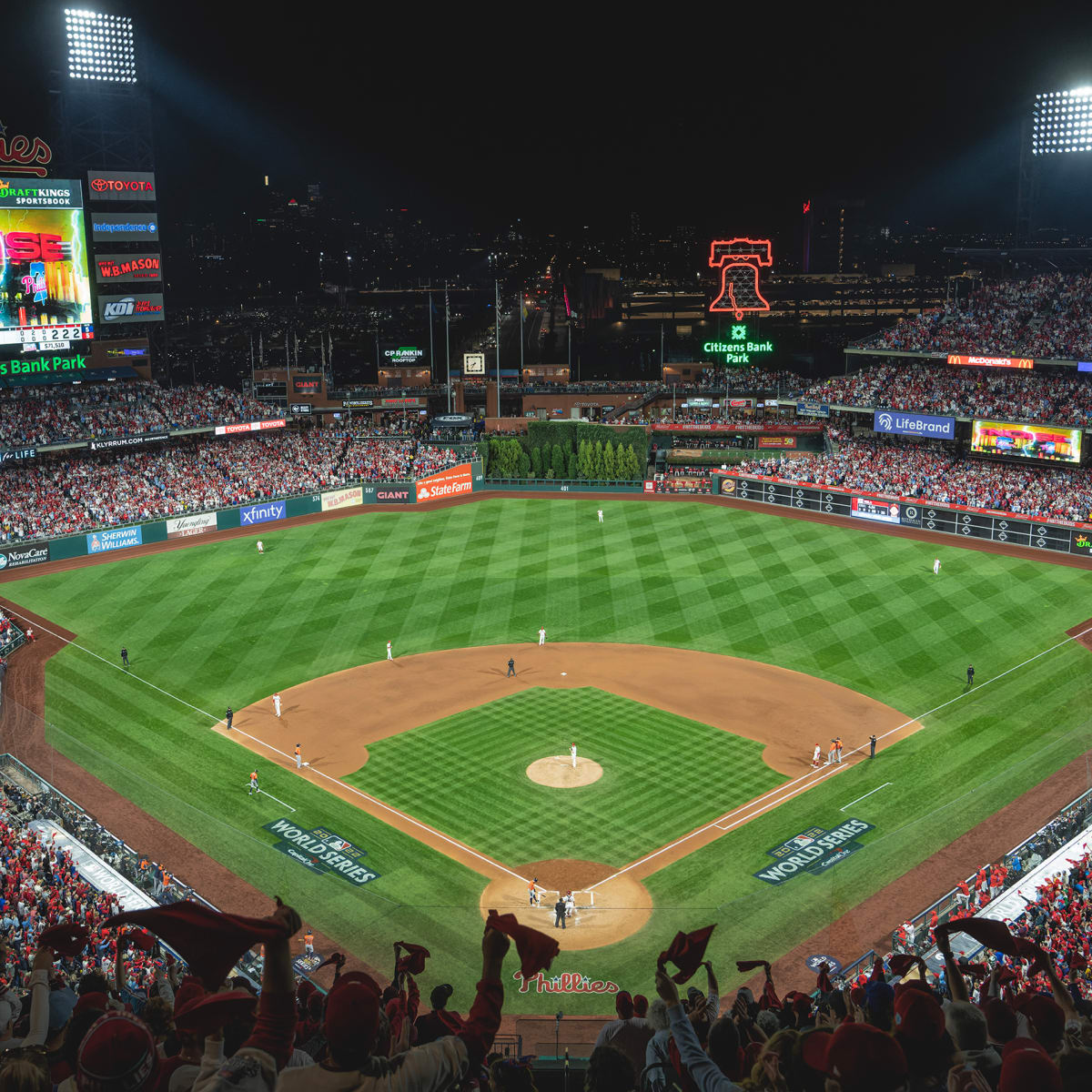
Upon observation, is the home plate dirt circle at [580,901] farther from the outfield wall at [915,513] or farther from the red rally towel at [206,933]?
the outfield wall at [915,513]

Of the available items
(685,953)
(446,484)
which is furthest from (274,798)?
(446,484)

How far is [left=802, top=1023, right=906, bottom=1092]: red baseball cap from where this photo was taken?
13.6 feet

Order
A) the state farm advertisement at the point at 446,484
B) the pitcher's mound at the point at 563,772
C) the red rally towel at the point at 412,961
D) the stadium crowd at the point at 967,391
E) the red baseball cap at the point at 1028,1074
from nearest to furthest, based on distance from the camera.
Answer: the red baseball cap at the point at 1028,1074 → the red rally towel at the point at 412,961 → the pitcher's mound at the point at 563,772 → the stadium crowd at the point at 967,391 → the state farm advertisement at the point at 446,484

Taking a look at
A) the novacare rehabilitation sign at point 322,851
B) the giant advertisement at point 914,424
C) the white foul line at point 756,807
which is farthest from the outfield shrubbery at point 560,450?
the novacare rehabilitation sign at point 322,851

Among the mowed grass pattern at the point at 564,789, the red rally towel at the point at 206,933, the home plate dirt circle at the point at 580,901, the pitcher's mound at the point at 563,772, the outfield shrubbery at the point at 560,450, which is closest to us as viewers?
the red rally towel at the point at 206,933

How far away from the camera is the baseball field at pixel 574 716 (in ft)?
82.3

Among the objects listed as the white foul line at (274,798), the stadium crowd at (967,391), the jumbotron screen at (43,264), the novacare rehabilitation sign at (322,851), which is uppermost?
the jumbotron screen at (43,264)

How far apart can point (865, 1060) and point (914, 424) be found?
6305 cm

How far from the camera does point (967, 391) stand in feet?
205

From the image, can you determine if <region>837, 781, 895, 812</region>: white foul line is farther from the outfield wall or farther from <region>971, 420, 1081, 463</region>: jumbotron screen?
<region>971, 420, 1081, 463</region>: jumbotron screen

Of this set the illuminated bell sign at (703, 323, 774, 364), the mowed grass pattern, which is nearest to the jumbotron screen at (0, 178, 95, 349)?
the mowed grass pattern

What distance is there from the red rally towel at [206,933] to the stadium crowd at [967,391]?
59.5 meters

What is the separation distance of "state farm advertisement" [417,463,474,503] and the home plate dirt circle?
42098 millimetres

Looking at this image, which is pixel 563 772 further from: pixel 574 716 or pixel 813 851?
pixel 813 851
